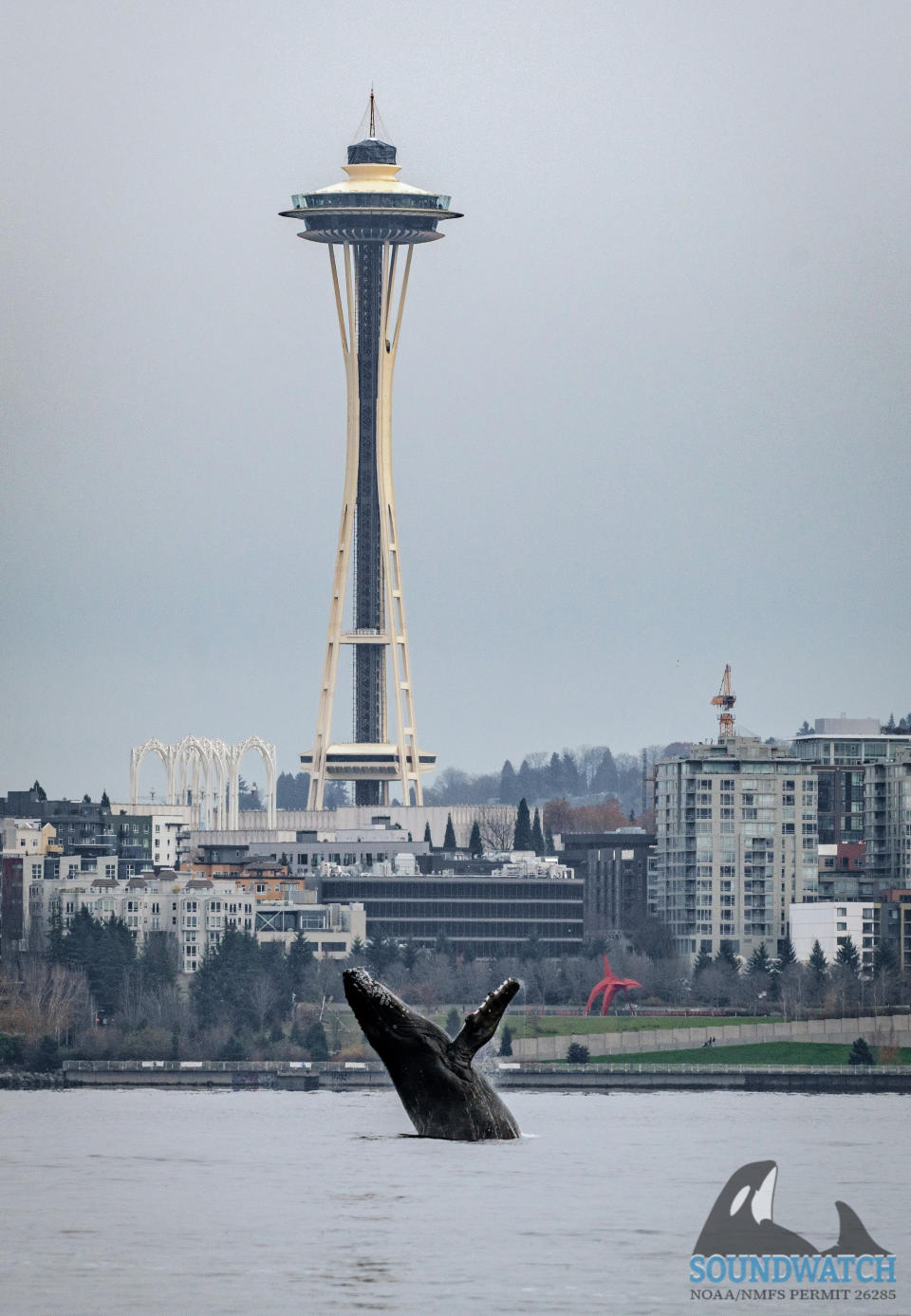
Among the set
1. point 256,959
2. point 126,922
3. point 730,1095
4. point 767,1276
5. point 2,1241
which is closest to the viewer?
point 767,1276

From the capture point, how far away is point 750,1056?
149m

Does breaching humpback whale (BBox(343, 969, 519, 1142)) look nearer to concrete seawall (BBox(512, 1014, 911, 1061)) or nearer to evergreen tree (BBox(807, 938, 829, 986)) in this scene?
concrete seawall (BBox(512, 1014, 911, 1061))

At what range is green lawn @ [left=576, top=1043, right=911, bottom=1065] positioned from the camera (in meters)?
147

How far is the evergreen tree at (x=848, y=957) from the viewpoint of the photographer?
180750 mm

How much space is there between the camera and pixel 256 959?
561 feet

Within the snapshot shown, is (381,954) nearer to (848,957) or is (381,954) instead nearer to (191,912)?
(191,912)

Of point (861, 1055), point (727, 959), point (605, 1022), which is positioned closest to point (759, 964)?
point (727, 959)

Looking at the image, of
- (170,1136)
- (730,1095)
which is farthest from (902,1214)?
(730,1095)

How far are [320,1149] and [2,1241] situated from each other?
23686mm

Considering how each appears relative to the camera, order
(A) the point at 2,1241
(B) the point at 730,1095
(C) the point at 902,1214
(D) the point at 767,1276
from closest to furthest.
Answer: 1. (D) the point at 767,1276
2. (A) the point at 2,1241
3. (C) the point at 902,1214
4. (B) the point at 730,1095

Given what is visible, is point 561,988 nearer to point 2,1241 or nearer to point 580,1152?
point 580,1152

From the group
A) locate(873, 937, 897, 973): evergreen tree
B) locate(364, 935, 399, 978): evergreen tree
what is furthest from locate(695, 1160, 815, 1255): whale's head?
locate(873, 937, 897, 973): evergreen tree

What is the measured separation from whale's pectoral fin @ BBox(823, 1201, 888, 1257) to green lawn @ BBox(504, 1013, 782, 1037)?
9586 centimetres

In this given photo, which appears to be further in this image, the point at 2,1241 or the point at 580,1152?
the point at 580,1152
